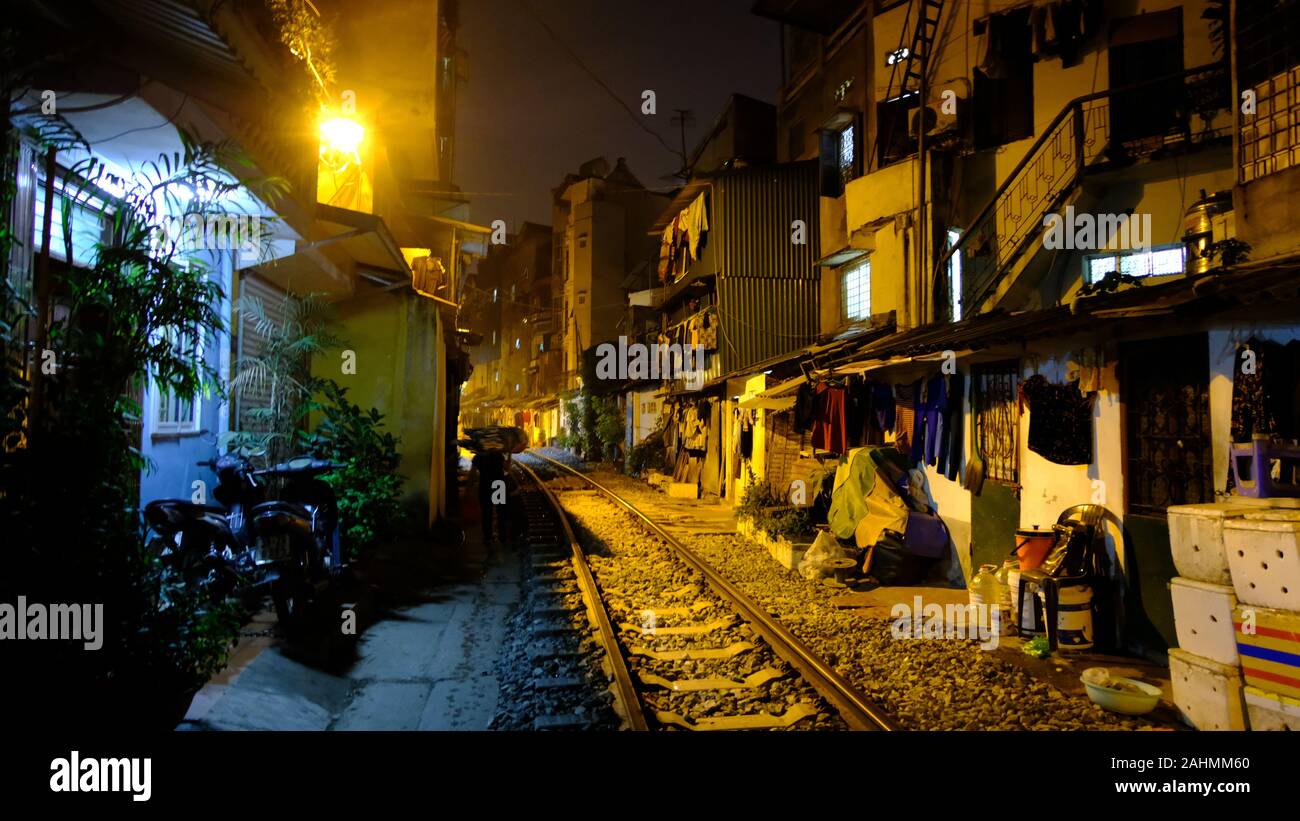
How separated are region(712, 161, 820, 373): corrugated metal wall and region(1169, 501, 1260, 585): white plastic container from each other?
53.4 ft

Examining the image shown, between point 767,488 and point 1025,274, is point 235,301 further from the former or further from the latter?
point 1025,274

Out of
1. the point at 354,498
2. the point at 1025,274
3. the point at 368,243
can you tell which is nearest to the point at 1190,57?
the point at 1025,274

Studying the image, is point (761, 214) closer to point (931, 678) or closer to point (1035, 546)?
point (1035, 546)

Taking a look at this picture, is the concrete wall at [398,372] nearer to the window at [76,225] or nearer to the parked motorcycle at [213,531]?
the parked motorcycle at [213,531]

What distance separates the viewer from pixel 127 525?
12.7ft

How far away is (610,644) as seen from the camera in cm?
681

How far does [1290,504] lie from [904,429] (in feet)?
21.7

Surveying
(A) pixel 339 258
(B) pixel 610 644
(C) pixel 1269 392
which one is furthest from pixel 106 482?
(A) pixel 339 258

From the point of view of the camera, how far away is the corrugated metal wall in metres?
21.4

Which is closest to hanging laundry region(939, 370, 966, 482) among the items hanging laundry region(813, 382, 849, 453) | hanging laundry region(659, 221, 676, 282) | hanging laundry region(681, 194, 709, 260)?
hanging laundry region(813, 382, 849, 453)

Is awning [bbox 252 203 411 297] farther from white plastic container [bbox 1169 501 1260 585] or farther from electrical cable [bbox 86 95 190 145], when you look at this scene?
white plastic container [bbox 1169 501 1260 585]

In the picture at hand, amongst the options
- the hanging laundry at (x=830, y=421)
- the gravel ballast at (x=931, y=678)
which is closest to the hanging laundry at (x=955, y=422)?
the hanging laundry at (x=830, y=421)

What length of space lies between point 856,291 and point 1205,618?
520 inches

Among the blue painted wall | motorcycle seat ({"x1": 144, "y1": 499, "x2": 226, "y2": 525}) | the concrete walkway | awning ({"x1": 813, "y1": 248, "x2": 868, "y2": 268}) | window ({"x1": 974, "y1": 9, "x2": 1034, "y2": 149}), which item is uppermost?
window ({"x1": 974, "y1": 9, "x2": 1034, "y2": 149})
